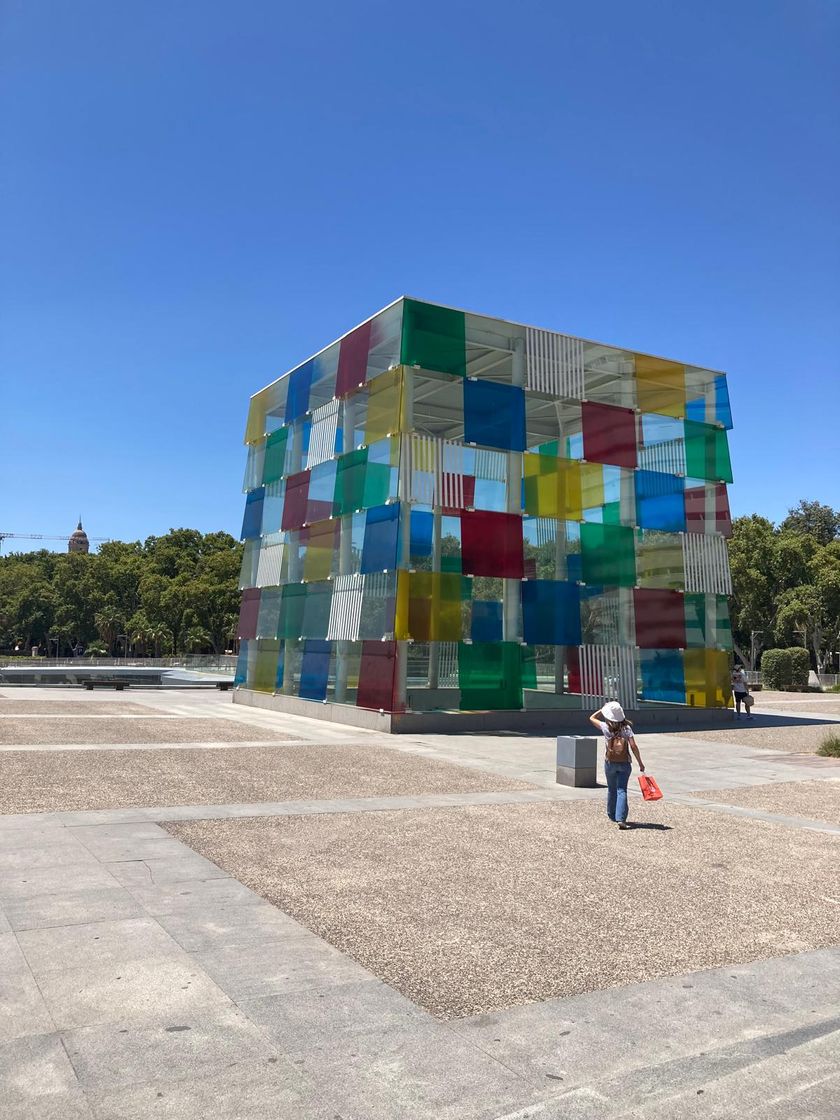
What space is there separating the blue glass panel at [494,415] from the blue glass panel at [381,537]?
3.50 metres

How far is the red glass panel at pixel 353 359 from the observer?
27.2m

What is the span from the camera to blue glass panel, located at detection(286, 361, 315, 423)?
31.0m

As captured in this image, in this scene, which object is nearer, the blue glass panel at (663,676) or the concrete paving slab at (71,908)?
the concrete paving slab at (71,908)

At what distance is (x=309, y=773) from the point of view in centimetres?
1508

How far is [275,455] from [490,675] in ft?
44.0

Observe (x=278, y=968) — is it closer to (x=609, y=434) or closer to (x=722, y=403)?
(x=609, y=434)

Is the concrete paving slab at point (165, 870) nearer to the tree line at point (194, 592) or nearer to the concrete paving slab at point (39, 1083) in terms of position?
the concrete paving slab at point (39, 1083)

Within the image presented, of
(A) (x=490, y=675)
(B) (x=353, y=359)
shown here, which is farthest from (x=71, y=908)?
(B) (x=353, y=359)

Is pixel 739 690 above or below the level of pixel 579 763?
above

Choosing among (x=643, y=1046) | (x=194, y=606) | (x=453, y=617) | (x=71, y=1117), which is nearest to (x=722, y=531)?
(x=453, y=617)

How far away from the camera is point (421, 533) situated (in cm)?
2483

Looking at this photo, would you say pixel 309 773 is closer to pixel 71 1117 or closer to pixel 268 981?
pixel 268 981

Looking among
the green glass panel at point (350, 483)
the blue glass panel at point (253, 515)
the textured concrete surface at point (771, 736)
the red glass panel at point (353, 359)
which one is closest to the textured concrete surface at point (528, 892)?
the textured concrete surface at point (771, 736)

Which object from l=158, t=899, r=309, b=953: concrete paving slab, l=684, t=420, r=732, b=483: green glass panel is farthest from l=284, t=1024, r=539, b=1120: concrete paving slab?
Result: l=684, t=420, r=732, b=483: green glass panel
